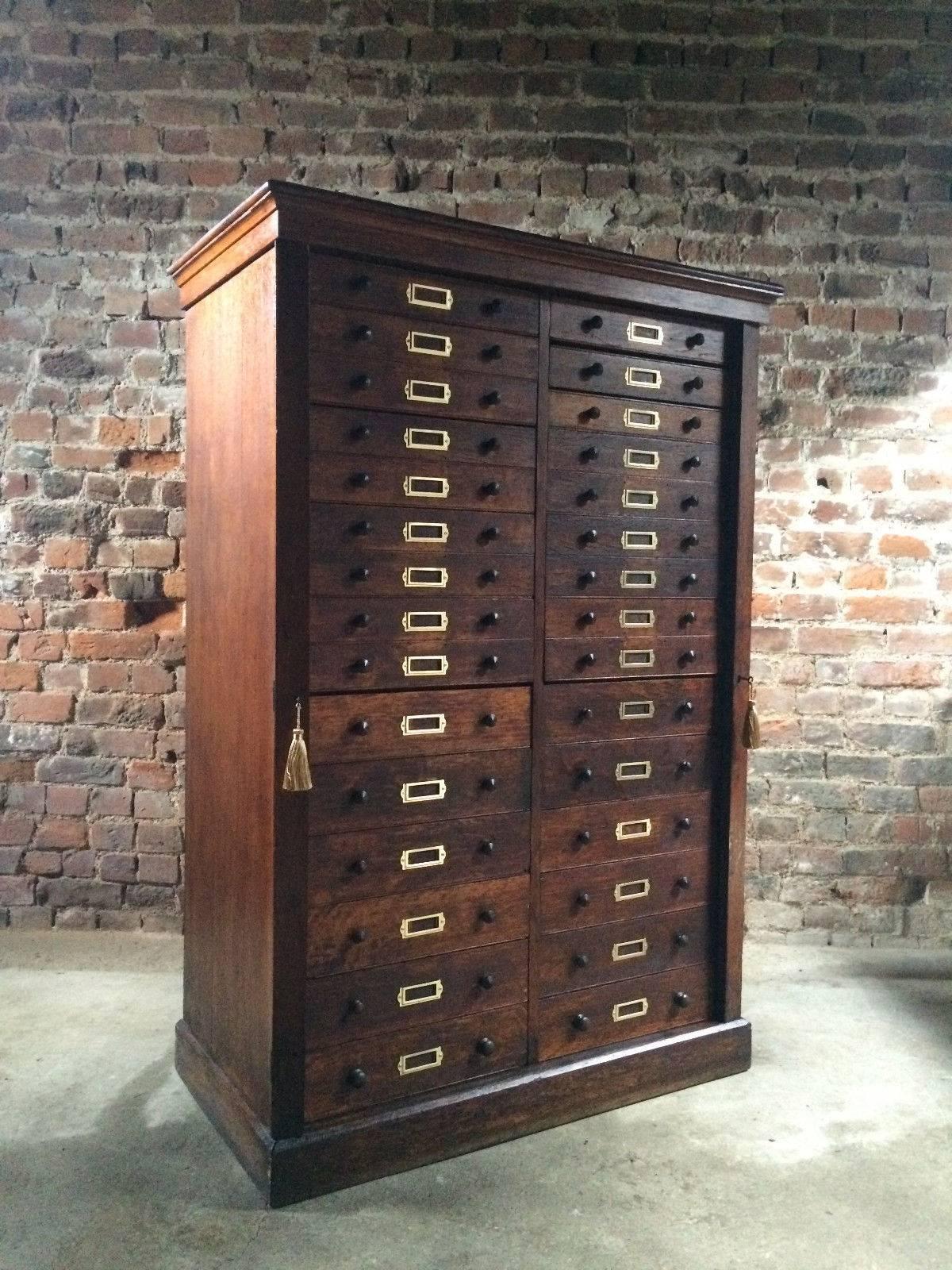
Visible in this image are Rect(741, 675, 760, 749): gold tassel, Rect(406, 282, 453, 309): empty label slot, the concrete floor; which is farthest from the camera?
Rect(741, 675, 760, 749): gold tassel

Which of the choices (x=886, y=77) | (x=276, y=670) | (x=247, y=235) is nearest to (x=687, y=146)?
(x=886, y=77)

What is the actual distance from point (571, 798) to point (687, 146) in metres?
2.26

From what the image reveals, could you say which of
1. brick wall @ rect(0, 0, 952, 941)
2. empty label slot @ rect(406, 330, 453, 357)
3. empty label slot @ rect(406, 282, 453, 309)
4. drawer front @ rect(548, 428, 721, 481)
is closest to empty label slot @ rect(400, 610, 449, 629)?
drawer front @ rect(548, 428, 721, 481)

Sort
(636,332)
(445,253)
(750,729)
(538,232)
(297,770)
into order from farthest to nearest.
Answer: (538,232)
(750,729)
(636,332)
(445,253)
(297,770)

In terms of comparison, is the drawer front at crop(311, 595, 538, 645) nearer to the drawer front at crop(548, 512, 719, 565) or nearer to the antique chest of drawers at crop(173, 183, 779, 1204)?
the antique chest of drawers at crop(173, 183, 779, 1204)

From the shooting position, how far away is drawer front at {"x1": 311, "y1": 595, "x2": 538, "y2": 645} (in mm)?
2170

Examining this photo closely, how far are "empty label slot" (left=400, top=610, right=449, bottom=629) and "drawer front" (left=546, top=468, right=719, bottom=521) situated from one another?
397 mm

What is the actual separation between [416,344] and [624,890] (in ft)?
4.75

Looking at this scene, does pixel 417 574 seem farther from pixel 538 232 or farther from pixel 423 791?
pixel 538 232

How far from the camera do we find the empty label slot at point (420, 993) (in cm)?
232

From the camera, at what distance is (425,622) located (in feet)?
7.51

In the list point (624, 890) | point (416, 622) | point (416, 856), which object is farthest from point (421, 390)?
point (624, 890)

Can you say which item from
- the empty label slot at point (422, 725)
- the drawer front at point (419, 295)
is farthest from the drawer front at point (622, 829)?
the drawer front at point (419, 295)

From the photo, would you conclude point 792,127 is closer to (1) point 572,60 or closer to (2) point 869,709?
(1) point 572,60
